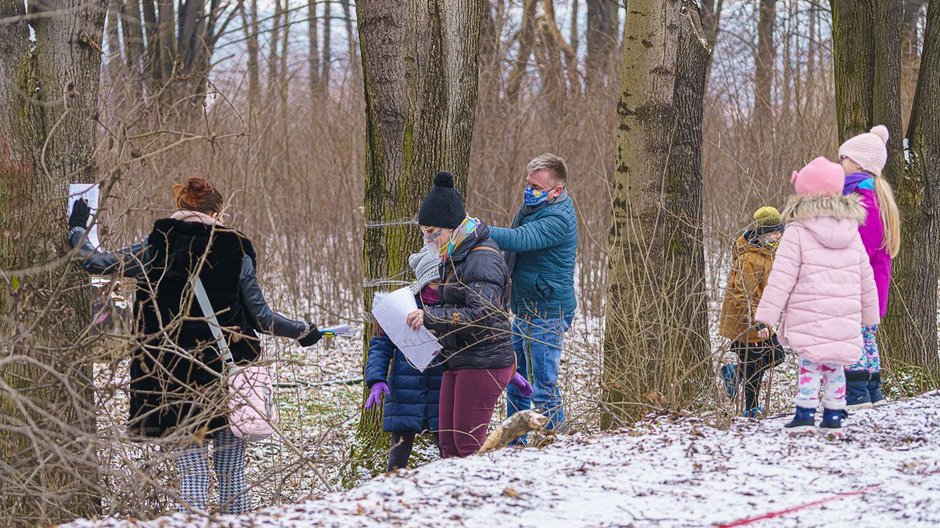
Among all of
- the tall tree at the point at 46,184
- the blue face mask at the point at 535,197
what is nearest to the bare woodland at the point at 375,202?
the tall tree at the point at 46,184

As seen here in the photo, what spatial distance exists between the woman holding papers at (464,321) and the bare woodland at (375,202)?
0.61 meters

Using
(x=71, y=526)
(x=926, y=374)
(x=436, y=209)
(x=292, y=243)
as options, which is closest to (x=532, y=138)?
(x=292, y=243)

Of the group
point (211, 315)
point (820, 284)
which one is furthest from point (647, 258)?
point (211, 315)

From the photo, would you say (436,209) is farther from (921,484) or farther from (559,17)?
(559,17)

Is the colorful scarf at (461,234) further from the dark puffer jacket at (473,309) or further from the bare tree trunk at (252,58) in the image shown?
the bare tree trunk at (252,58)

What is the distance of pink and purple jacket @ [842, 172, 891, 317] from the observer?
5.81 meters

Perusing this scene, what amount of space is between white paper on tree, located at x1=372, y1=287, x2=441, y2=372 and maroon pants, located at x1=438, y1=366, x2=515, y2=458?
0.58 ft

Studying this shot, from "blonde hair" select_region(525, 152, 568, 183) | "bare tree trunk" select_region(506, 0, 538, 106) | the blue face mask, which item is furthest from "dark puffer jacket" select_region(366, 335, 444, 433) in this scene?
"bare tree trunk" select_region(506, 0, 538, 106)

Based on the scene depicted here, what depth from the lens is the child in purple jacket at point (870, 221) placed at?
5.82 m

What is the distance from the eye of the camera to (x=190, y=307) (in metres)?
4.74

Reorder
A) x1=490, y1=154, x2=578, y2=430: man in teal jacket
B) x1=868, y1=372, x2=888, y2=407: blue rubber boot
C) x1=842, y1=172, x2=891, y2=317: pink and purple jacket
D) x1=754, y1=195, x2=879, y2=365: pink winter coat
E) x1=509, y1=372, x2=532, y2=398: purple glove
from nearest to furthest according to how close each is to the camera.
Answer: x1=754, y1=195, x2=879, y2=365: pink winter coat
x1=842, y1=172, x2=891, y2=317: pink and purple jacket
x1=509, y1=372, x2=532, y2=398: purple glove
x1=868, y1=372, x2=888, y2=407: blue rubber boot
x1=490, y1=154, x2=578, y2=430: man in teal jacket

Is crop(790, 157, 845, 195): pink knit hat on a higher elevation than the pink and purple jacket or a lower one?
higher

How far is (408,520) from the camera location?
4098mm

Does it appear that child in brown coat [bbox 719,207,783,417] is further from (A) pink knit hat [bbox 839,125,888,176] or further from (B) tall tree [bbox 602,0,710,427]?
(A) pink knit hat [bbox 839,125,888,176]
